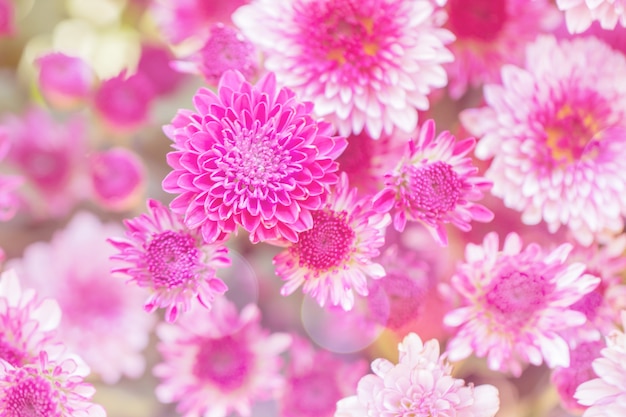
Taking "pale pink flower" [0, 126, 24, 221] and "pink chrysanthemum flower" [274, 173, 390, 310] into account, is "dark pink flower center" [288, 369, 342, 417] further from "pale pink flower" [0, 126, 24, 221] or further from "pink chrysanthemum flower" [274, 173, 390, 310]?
"pale pink flower" [0, 126, 24, 221]

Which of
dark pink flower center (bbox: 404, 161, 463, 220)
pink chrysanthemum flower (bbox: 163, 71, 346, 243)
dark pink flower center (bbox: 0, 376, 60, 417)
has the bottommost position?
dark pink flower center (bbox: 0, 376, 60, 417)

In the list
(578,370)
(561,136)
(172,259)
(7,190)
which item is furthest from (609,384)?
(7,190)

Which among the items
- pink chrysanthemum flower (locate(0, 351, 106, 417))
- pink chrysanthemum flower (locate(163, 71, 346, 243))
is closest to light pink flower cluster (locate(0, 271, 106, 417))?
pink chrysanthemum flower (locate(0, 351, 106, 417))

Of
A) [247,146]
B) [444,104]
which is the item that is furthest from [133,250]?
[444,104]

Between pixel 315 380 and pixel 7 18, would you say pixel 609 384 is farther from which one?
pixel 7 18

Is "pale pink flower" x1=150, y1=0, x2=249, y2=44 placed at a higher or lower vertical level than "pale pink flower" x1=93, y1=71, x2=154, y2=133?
higher
